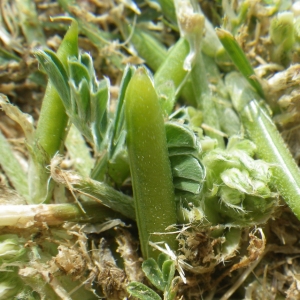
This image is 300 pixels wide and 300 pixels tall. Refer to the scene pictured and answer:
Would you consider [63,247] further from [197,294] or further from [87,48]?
[87,48]

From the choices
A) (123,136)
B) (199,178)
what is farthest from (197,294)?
(123,136)

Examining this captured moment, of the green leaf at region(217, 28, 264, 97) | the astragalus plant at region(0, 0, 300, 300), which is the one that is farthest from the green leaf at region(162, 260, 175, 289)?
the green leaf at region(217, 28, 264, 97)

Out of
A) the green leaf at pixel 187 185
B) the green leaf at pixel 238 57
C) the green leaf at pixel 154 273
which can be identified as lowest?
the green leaf at pixel 154 273

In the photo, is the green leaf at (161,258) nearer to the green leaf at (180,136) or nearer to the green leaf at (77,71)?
the green leaf at (180,136)

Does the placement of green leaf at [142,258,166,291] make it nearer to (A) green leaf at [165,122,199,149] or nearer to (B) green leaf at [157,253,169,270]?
(B) green leaf at [157,253,169,270]

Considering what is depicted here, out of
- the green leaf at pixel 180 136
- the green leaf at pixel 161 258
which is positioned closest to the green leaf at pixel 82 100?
the green leaf at pixel 180 136

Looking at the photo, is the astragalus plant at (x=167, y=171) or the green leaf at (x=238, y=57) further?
the green leaf at (x=238, y=57)

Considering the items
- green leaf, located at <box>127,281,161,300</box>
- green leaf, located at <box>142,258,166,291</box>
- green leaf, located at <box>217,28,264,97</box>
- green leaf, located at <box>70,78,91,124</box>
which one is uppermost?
green leaf, located at <box>217,28,264,97</box>

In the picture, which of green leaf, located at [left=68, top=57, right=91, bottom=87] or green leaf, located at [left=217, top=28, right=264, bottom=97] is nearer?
green leaf, located at [left=68, top=57, right=91, bottom=87]
